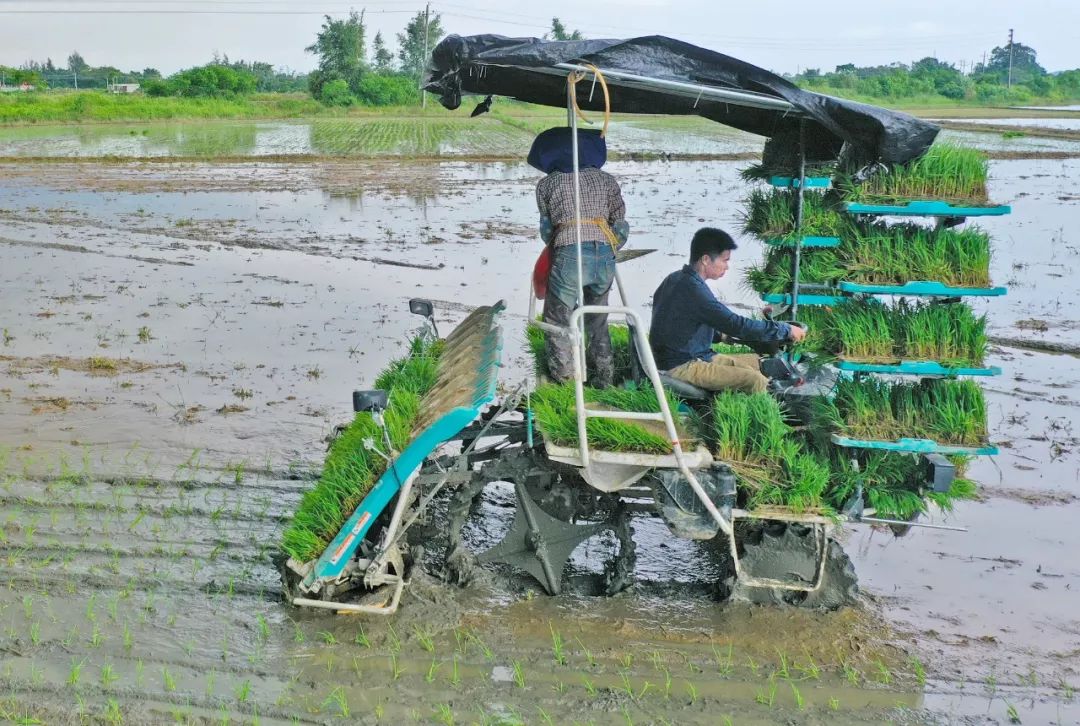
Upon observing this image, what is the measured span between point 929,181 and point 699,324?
4.39 ft

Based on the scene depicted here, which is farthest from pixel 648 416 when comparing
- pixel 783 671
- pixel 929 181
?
pixel 929 181

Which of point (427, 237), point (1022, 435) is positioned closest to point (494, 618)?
point (1022, 435)

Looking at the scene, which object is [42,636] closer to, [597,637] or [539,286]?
[597,637]

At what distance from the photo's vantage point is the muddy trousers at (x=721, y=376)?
543 centimetres

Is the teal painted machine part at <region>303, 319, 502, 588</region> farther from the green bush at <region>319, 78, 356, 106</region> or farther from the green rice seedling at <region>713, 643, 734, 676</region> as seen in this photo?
the green bush at <region>319, 78, 356, 106</region>

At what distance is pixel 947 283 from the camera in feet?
17.3

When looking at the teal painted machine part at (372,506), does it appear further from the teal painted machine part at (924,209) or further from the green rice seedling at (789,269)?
the teal painted machine part at (924,209)

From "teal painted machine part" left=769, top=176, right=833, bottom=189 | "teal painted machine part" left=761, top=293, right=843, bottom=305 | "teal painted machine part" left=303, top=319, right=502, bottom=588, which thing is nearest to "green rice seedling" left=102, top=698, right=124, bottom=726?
"teal painted machine part" left=303, top=319, right=502, bottom=588

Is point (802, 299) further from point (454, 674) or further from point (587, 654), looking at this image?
point (454, 674)

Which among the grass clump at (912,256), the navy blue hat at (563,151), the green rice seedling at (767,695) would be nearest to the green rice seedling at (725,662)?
the green rice seedling at (767,695)

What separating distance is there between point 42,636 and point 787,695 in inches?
134

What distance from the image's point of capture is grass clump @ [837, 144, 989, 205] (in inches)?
206

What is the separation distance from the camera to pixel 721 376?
18.1 feet

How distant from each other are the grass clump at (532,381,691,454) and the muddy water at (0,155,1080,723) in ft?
3.14
